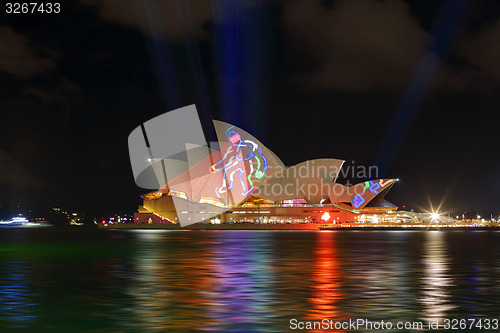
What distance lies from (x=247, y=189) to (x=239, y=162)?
11.6 meters

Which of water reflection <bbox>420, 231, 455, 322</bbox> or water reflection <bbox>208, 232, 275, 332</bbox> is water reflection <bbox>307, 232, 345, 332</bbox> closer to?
water reflection <bbox>208, 232, 275, 332</bbox>

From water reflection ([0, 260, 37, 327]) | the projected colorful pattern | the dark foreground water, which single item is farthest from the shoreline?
water reflection ([0, 260, 37, 327])

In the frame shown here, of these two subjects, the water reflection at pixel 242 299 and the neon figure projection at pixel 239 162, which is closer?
the water reflection at pixel 242 299

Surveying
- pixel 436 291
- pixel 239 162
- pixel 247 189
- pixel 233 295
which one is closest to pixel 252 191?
pixel 247 189

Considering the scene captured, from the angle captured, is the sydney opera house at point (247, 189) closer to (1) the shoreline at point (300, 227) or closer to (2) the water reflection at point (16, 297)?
(1) the shoreline at point (300, 227)

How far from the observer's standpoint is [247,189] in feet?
346

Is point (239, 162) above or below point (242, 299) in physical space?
above

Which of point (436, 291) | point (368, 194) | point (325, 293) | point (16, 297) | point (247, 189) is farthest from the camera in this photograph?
point (368, 194)

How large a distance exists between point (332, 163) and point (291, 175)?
24.2 feet

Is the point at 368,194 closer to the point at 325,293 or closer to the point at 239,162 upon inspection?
the point at 239,162

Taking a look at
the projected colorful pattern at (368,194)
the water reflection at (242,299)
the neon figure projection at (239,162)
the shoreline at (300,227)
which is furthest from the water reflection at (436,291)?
the projected colorful pattern at (368,194)

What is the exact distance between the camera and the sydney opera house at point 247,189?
310ft

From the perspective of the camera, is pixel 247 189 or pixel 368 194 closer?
pixel 247 189

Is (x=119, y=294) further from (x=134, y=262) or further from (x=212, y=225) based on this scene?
(x=212, y=225)
